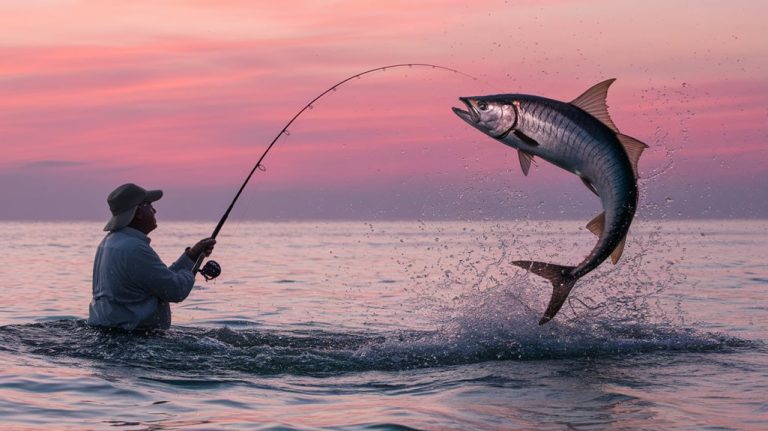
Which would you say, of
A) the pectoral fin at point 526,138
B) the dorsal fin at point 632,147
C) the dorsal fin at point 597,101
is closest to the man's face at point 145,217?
the pectoral fin at point 526,138

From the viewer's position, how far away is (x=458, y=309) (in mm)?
11453

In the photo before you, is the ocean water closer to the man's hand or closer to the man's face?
the man's hand

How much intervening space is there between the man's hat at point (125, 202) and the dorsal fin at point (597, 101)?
14.6 feet

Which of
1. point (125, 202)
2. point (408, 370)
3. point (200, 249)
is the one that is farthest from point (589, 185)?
point (125, 202)

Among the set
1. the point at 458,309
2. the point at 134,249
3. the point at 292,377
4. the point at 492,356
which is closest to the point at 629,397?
the point at 492,356

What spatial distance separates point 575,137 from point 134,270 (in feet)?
14.9

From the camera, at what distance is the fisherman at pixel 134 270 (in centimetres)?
963

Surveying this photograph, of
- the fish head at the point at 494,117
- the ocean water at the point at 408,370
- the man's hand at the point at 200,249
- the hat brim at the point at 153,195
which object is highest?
the fish head at the point at 494,117

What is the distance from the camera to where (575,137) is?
7414mm

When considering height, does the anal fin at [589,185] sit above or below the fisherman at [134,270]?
above

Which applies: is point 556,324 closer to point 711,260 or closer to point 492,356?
point 492,356

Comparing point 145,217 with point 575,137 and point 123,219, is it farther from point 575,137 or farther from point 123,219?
point 575,137

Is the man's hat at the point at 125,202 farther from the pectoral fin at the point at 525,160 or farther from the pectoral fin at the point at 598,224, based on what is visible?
the pectoral fin at the point at 598,224

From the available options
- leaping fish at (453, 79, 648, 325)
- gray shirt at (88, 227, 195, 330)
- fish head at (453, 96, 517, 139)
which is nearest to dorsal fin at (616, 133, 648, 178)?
leaping fish at (453, 79, 648, 325)
